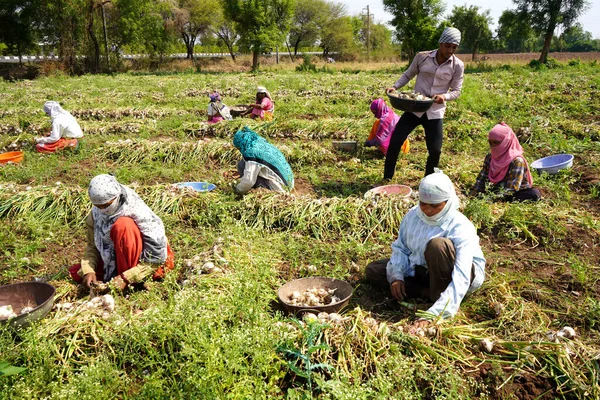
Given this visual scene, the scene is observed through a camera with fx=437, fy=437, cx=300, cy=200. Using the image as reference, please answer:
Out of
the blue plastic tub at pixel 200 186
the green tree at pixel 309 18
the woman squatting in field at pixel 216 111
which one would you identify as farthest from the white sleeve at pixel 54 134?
the green tree at pixel 309 18

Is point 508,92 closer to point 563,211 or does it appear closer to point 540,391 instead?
point 563,211

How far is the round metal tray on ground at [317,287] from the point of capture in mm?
2709

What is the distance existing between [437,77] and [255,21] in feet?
78.7

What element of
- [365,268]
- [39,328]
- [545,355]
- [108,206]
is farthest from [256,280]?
[545,355]

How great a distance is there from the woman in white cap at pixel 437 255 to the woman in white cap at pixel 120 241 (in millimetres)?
1652

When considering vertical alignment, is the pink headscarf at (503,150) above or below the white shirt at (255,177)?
above

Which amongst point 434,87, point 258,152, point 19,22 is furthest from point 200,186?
point 19,22

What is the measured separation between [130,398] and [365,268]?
6.07 feet

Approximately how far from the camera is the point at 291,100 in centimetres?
1144

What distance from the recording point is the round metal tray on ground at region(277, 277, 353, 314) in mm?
2709

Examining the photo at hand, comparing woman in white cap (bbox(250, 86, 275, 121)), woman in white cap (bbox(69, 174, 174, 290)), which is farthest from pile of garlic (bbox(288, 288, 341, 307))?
woman in white cap (bbox(250, 86, 275, 121))

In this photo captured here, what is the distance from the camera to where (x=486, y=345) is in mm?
2330

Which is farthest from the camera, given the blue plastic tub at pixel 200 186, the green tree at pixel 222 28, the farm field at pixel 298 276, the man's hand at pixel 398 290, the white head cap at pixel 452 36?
the green tree at pixel 222 28

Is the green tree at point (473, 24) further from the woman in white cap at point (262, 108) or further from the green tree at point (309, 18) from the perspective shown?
the woman in white cap at point (262, 108)
